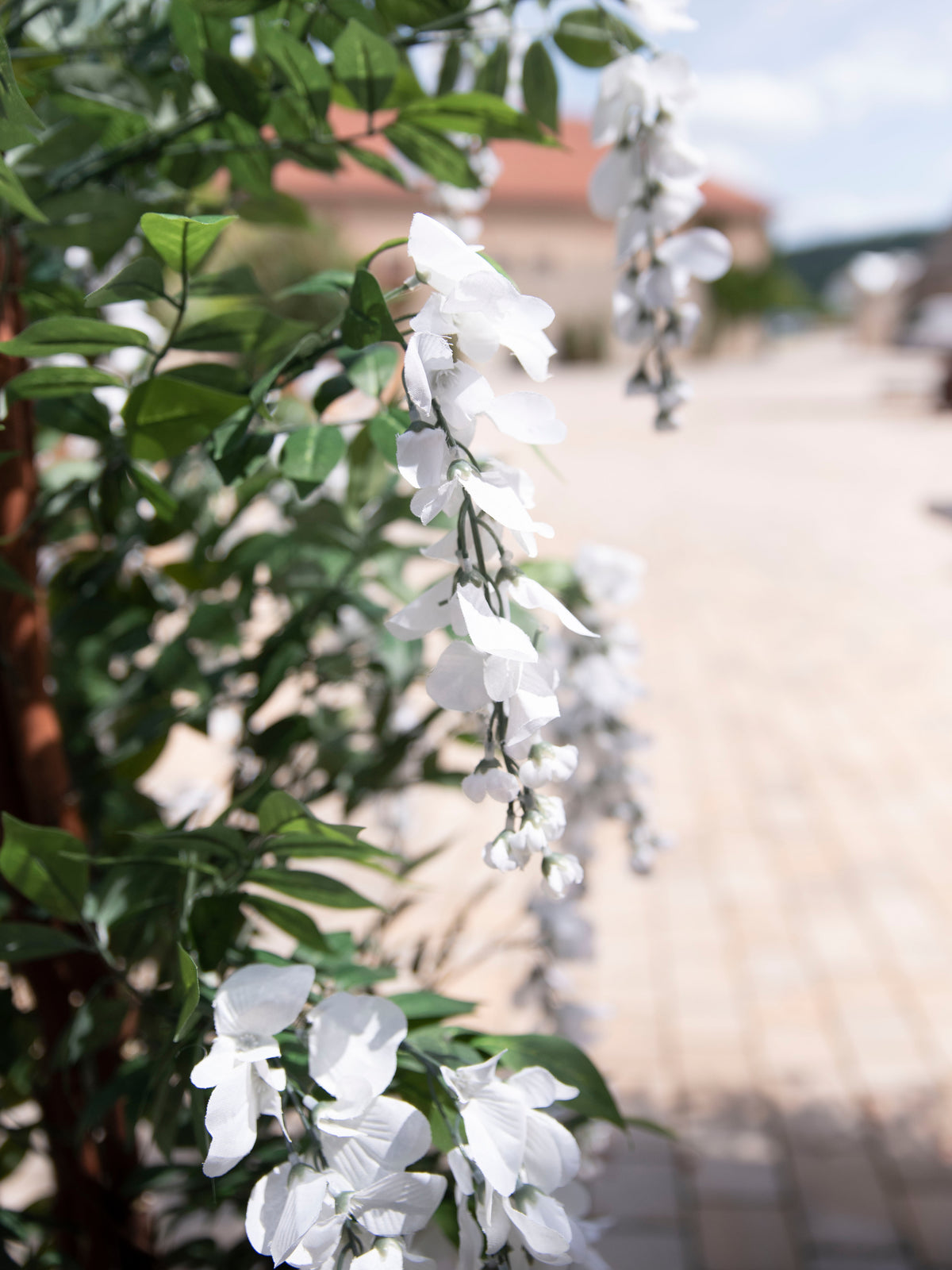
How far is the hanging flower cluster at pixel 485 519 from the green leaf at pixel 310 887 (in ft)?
0.47

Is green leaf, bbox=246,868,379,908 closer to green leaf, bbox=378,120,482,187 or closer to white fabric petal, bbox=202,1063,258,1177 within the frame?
white fabric petal, bbox=202,1063,258,1177

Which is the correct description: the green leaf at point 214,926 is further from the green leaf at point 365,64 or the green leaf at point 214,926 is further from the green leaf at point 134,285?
the green leaf at point 365,64

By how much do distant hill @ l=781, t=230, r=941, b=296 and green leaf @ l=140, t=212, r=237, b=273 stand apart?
52972 millimetres

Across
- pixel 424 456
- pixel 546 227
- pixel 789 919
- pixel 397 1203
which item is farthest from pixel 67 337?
pixel 546 227

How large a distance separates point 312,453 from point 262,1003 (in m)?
0.28

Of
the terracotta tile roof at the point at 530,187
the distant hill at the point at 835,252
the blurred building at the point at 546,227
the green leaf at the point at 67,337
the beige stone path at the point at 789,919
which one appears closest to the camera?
the green leaf at the point at 67,337

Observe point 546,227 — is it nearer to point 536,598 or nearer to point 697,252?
point 697,252

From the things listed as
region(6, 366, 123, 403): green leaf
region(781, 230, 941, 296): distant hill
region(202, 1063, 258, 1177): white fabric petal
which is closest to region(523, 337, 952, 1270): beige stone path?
region(202, 1063, 258, 1177): white fabric petal

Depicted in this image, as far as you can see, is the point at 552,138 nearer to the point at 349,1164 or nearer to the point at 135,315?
the point at 135,315

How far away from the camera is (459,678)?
0.45m

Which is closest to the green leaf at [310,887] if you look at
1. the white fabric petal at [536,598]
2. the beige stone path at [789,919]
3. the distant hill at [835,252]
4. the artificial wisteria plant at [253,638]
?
the artificial wisteria plant at [253,638]

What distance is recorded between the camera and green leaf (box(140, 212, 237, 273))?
0.48 m

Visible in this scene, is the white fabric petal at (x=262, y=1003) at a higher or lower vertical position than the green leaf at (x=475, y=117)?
lower

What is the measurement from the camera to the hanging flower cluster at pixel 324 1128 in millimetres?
446
